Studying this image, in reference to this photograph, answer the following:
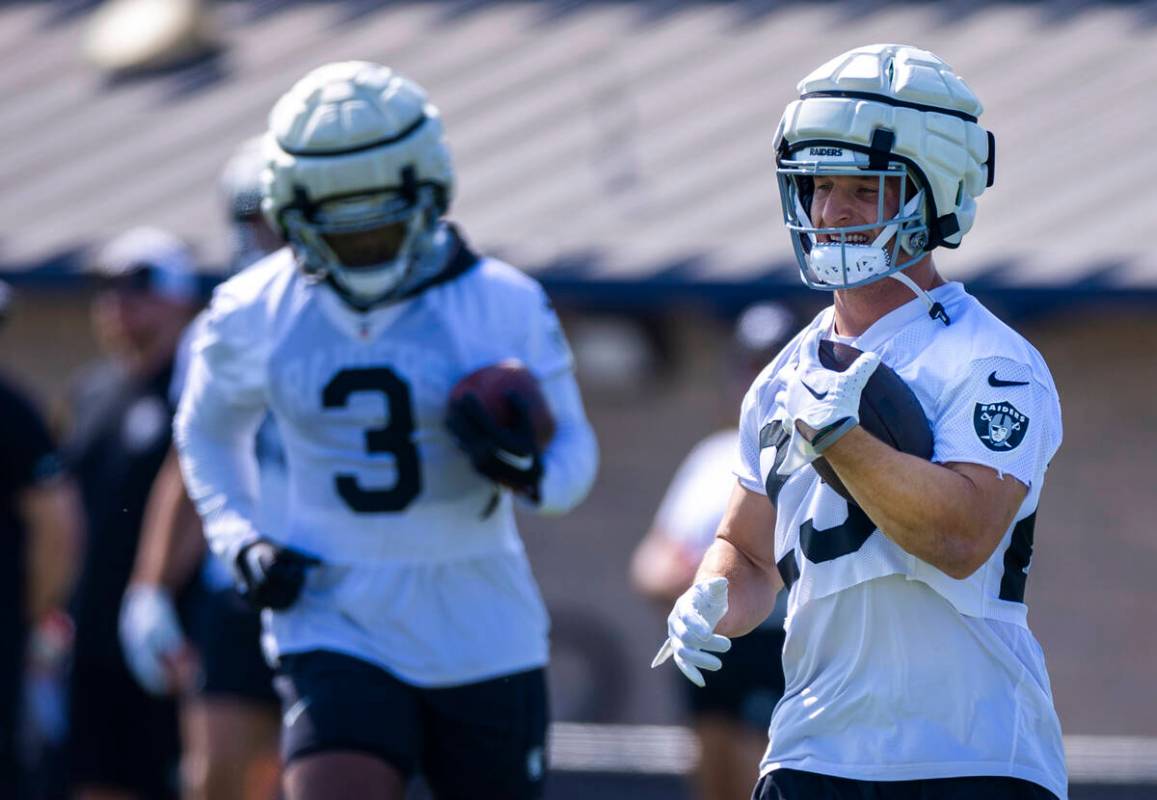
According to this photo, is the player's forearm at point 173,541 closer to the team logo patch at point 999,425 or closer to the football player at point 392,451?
the football player at point 392,451

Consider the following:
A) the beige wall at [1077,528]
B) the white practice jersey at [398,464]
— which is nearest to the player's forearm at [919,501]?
the white practice jersey at [398,464]

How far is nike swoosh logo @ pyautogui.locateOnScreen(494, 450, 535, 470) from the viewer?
465 cm

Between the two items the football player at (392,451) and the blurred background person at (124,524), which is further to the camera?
the blurred background person at (124,524)

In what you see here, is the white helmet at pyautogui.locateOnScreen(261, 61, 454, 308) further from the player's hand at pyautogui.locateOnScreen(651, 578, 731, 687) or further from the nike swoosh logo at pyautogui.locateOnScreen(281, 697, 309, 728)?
the player's hand at pyautogui.locateOnScreen(651, 578, 731, 687)

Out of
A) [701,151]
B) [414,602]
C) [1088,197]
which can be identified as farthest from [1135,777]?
[414,602]

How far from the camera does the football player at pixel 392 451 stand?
4.71 m

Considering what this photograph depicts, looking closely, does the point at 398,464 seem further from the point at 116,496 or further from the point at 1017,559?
the point at 116,496

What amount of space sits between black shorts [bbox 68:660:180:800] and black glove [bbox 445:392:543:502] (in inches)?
99.2

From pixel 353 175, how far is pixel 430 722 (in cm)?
121

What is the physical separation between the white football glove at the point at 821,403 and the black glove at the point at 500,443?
4.23ft

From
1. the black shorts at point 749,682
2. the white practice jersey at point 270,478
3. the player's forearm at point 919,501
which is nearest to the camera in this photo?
the player's forearm at point 919,501

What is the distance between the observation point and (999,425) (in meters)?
3.32

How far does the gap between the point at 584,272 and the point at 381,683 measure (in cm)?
485

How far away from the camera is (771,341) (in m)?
6.40
